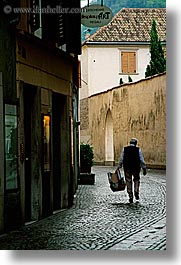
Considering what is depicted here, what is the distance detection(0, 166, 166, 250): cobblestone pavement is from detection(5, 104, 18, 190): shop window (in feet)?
A: 1.40

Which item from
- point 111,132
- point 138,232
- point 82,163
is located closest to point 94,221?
point 138,232

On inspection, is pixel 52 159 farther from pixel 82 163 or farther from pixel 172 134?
pixel 82 163

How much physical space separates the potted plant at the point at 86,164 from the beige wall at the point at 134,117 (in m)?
0.35

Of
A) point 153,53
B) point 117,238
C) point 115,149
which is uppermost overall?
point 153,53

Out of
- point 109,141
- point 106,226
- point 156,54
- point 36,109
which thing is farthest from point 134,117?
point 106,226

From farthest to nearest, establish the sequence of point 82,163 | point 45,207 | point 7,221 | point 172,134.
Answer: point 82,163 → point 45,207 → point 7,221 → point 172,134

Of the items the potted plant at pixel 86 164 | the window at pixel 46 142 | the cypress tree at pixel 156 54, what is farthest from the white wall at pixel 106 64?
the potted plant at pixel 86 164

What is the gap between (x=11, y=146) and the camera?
9.15 m

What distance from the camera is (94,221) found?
9172 mm

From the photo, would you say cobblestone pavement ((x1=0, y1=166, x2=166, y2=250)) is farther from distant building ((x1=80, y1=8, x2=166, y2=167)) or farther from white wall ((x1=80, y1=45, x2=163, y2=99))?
Answer: white wall ((x1=80, y1=45, x2=163, y2=99))

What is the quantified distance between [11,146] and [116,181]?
1591mm

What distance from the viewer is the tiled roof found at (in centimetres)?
890

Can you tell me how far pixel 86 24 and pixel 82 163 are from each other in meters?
4.60

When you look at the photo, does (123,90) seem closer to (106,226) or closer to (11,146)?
(11,146)
